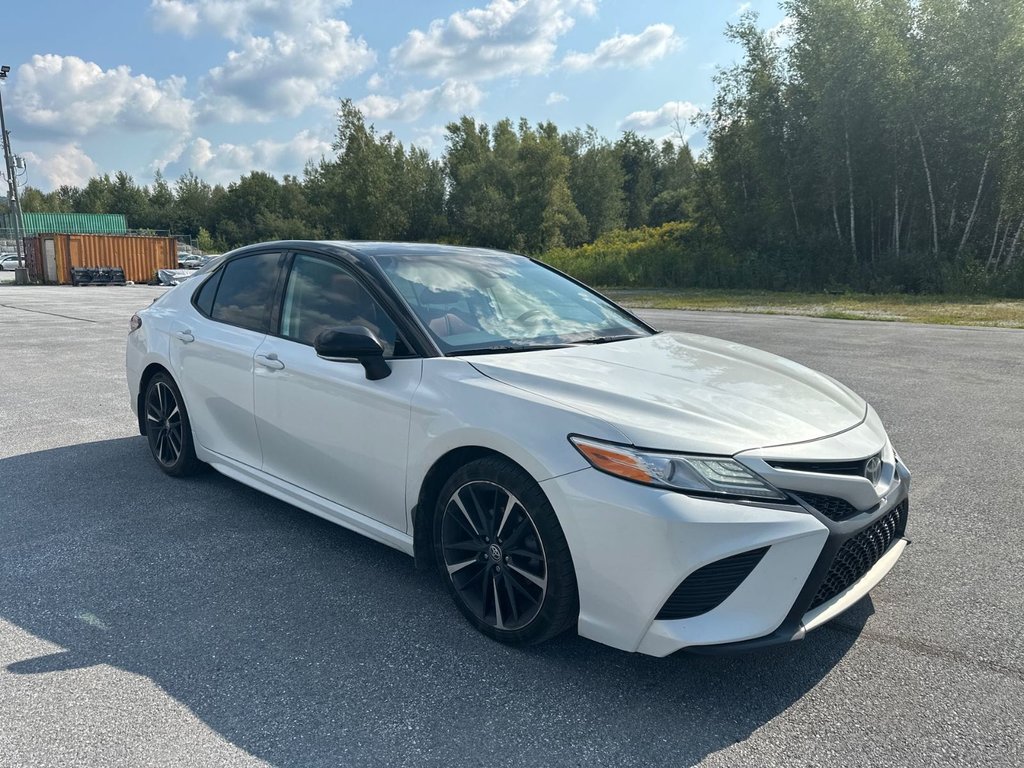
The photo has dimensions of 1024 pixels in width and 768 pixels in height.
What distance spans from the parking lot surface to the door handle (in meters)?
0.90

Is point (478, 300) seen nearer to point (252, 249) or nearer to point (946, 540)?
point (252, 249)

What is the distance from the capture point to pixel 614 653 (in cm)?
287

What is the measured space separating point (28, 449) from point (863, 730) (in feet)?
19.0

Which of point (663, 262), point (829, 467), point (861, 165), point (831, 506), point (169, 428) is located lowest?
point (169, 428)

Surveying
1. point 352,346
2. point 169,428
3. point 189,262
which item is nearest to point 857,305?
point 169,428

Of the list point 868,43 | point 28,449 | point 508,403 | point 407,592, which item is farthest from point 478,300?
point 868,43

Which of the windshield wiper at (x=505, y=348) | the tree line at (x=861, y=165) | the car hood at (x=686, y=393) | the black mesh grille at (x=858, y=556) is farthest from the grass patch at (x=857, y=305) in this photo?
the windshield wiper at (x=505, y=348)

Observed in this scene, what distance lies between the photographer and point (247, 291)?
4.36 metres

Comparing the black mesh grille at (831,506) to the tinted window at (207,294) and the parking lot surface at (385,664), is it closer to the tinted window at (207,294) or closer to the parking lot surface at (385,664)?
the parking lot surface at (385,664)

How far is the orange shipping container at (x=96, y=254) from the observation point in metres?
40.6

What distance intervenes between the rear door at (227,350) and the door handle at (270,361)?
0.09 metres

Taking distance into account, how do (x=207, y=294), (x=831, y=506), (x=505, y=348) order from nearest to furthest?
(x=831, y=506) → (x=505, y=348) → (x=207, y=294)

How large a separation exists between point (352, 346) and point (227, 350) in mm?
1423

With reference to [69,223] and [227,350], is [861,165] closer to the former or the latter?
[227,350]
